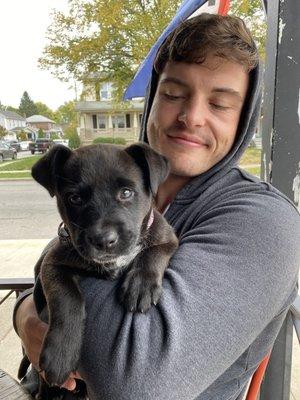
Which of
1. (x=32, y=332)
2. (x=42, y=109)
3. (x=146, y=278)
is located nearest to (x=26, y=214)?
(x=32, y=332)

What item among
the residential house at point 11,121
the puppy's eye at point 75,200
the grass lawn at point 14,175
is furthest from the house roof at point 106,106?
the residential house at point 11,121

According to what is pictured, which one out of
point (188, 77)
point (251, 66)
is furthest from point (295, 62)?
point (188, 77)

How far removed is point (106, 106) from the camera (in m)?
21.0

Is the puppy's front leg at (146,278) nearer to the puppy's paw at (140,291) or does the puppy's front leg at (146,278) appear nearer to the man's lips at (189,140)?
the puppy's paw at (140,291)

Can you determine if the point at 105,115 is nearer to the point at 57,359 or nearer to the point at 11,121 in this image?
the point at 57,359

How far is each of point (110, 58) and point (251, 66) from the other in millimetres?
11994

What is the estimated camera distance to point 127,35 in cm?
1216

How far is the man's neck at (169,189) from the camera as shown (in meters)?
1.96

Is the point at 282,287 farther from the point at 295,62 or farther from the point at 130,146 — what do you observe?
the point at 295,62

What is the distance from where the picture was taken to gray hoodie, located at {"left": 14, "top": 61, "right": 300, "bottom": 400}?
1.06 metres

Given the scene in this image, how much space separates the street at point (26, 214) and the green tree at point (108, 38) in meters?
4.02

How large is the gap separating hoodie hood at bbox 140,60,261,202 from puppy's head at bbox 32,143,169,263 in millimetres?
160

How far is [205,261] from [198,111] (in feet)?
2.46

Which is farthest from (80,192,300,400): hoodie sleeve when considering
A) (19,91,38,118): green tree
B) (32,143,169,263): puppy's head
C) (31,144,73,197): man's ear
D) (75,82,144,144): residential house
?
(19,91,38,118): green tree
